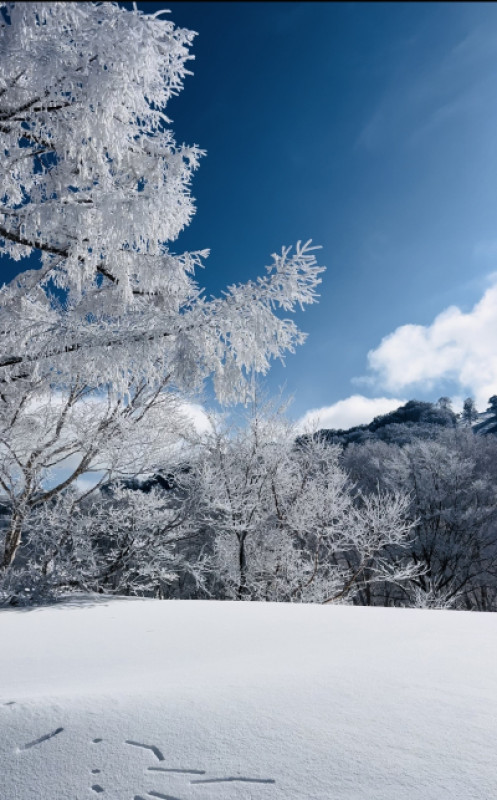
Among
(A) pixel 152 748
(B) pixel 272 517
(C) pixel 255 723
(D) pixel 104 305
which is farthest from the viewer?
Result: (B) pixel 272 517

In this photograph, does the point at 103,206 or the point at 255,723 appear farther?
the point at 103,206

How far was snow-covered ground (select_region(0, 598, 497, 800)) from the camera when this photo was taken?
139 cm

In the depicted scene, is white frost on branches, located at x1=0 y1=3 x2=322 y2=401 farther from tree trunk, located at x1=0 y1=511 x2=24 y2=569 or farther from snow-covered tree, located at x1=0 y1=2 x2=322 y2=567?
tree trunk, located at x1=0 y1=511 x2=24 y2=569

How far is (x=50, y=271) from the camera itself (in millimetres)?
5910

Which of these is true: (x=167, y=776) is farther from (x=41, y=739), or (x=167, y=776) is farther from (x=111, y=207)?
(x=111, y=207)

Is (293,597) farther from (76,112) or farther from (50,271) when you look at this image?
(76,112)

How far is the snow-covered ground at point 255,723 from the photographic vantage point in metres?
1.39

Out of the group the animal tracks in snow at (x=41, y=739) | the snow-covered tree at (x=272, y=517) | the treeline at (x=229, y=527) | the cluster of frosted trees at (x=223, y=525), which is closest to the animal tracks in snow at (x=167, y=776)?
the animal tracks in snow at (x=41, y=739)

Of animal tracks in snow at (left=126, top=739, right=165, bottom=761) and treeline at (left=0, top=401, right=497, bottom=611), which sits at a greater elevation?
treeline at (left=0, top=401, right=497, bottom=611)

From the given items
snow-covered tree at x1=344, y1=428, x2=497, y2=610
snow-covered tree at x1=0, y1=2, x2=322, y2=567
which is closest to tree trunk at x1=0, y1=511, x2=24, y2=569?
snow-covered tree at x1=0, y1=2, x2=322, y2=567

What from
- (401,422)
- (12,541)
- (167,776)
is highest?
(401,422)

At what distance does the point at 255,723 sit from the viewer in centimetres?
168

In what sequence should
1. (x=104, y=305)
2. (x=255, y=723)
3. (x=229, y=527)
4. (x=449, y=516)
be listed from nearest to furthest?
(x=255, y=723), (x=104, y=305), (x=229, y=527), (x=449, y=516)

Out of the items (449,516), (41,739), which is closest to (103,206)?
(41,739)
